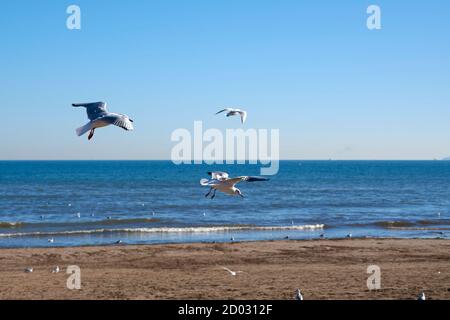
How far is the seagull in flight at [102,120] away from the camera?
25.8 feet

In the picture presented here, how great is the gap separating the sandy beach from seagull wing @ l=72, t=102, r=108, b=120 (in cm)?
785

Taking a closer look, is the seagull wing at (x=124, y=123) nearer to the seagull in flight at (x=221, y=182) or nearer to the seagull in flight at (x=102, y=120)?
the seagull in flight at (x=102, y=120)

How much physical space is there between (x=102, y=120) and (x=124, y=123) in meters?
0.44

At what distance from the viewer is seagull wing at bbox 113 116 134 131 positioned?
7.59 metres

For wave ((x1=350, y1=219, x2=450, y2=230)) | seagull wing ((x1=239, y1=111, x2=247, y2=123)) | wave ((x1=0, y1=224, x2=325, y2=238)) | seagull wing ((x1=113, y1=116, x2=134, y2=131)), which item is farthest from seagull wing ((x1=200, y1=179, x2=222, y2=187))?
wave ((x1=350, y1=219, x2=450, y2=230))

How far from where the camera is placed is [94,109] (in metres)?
8.99

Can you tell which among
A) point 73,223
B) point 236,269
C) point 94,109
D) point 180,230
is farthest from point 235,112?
point 73,223

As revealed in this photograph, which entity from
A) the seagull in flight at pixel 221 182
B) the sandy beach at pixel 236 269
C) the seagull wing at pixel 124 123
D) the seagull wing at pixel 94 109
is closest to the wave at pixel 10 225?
the sandy beach at pixel 236 269

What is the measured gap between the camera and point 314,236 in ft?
102

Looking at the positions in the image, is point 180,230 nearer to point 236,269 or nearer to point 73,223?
point 73,223

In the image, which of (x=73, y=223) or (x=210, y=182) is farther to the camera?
(x=73, y=223)

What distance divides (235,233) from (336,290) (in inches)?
632

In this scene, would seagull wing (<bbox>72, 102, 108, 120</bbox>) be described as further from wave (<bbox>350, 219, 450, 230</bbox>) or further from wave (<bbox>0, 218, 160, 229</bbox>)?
A: wave (<bbox>350, 219, 450, 230</bbox>)
